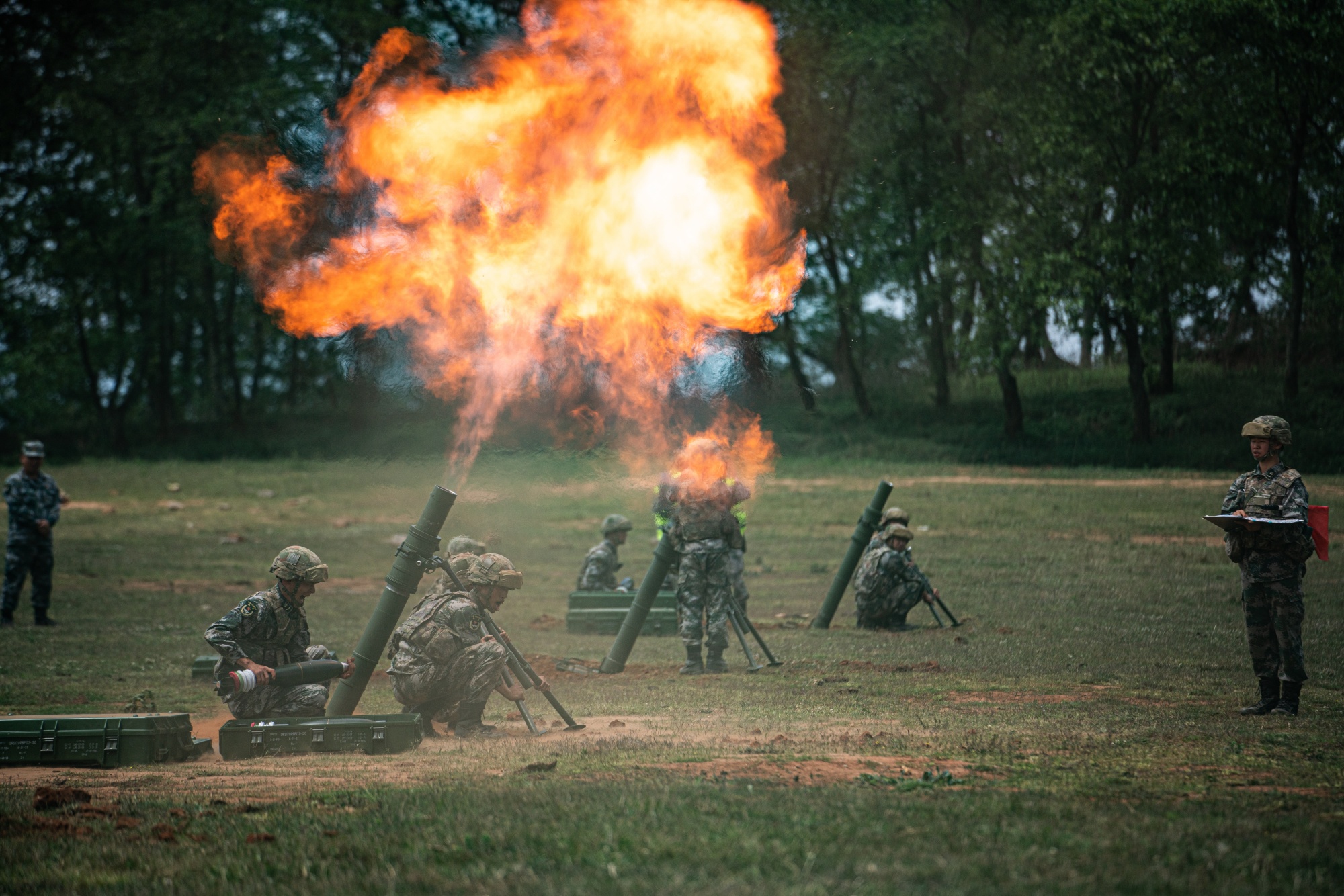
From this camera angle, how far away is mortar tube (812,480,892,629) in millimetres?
17250

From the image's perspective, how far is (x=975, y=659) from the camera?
48.1 ft

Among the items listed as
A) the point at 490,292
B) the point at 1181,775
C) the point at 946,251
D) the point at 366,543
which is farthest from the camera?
the point at 946,251

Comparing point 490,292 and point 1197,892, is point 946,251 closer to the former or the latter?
point 490,292

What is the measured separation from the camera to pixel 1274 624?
1125 centimetres

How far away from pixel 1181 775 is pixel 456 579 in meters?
6.18

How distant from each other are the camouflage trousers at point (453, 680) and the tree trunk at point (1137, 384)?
29.0m

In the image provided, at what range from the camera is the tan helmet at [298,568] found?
11.0 metres

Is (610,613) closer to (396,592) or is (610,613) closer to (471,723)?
(471,723)

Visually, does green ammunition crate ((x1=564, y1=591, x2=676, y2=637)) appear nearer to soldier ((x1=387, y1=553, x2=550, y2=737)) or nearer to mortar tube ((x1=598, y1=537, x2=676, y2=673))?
mortar tube ((x1=598, y1=537, x2=676, y2=673))

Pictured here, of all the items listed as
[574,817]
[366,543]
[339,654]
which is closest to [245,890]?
[574,817]

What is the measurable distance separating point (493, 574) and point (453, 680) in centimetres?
102

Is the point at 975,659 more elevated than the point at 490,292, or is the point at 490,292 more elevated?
the point at 490,292

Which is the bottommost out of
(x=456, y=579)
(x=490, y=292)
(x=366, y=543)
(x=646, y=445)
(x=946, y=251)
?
(x=366, y=543)

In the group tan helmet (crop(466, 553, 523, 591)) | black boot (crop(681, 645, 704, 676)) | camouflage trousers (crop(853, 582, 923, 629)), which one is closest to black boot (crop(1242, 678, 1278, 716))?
black boot (crop(681, 645, 704, 676))
